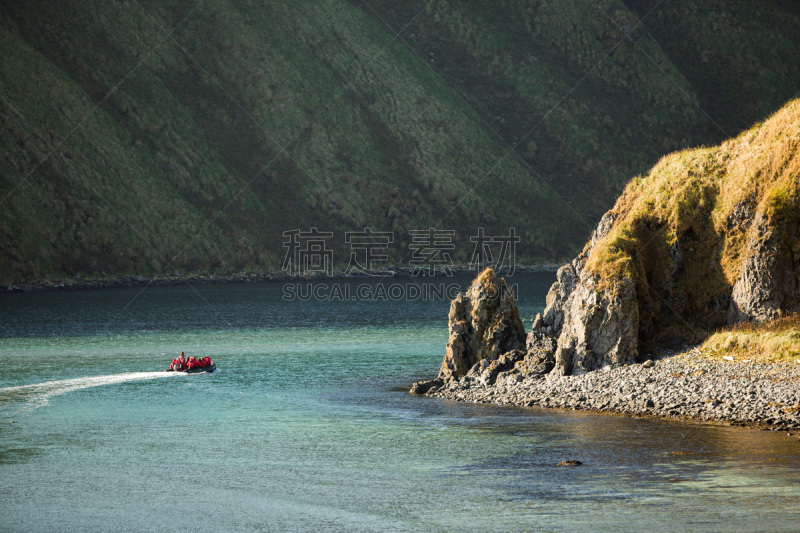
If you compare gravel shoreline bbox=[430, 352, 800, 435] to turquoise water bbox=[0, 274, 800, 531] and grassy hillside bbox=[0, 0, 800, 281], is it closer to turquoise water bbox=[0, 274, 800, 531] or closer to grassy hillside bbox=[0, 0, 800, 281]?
turquoise water bbox=[0, 274, 800, 531]

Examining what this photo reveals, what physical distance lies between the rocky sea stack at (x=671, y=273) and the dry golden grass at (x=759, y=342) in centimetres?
44

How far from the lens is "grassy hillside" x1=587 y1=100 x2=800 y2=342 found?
3856cm

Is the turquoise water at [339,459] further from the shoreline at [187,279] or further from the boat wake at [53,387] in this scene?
the shoreline at [187,279]

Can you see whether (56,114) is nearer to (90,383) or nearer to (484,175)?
(484,175)

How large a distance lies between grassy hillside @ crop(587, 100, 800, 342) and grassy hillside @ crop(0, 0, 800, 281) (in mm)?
105992

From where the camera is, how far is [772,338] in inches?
1410

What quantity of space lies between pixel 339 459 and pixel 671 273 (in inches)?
747

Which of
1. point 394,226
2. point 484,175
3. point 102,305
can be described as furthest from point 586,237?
point 102,305

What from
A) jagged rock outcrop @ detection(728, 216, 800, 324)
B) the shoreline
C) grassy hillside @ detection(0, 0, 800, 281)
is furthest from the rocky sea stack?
grassy hillside @ detection(0, 0, 800, 281)

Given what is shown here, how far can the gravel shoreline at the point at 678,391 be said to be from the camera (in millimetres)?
31531

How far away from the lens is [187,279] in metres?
143
